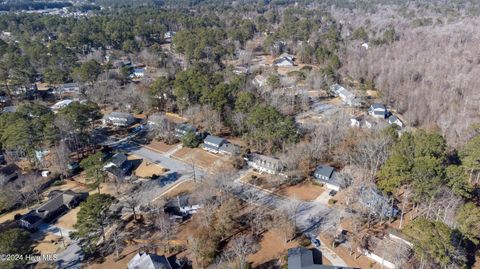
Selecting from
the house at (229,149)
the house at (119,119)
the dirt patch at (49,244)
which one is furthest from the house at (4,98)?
the house at (229,149)

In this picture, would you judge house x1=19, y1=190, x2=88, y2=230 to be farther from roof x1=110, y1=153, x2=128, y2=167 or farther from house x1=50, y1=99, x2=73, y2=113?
house x1=50, y1=99, x2=73, y2=113

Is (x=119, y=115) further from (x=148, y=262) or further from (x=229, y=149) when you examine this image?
(x=148, y=262)

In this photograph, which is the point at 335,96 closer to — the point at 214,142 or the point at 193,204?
the point at 214,142

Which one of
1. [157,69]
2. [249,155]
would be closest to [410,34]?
[157,69]

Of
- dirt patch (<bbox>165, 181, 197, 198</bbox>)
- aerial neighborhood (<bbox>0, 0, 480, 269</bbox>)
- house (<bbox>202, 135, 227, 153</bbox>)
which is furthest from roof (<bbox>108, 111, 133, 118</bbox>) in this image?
dirt patch (<bbox>165, 181, 197, 198</bbox>)

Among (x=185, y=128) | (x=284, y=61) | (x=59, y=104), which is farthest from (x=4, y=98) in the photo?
(x=284, y=61)

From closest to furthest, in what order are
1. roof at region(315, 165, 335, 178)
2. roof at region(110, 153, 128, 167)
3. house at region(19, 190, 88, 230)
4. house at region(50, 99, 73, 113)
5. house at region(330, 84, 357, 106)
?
house at region(19, 190, 88, 230) → roof at region(315, 165, 335, 178) → roof at region(110, 153, 128, 167) → house at region(50, 99, 73, 113) → house at region(330, 84, 357, 106)

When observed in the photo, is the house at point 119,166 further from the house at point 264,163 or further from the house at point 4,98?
the house at point 4,98
